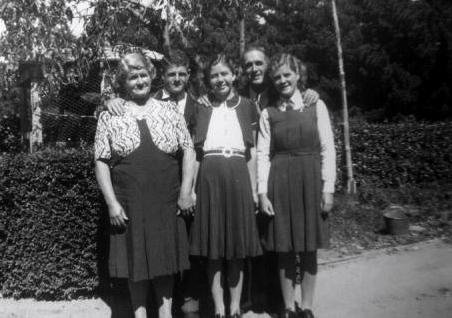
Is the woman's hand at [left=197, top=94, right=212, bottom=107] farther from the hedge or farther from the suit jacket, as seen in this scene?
the hedge

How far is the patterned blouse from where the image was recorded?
297 cm

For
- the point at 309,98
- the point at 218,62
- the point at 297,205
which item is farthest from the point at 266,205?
the point at 218,62

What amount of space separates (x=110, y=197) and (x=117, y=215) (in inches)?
4.9

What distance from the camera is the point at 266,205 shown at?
327 centimetres

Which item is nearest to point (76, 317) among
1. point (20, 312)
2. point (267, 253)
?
point (20, 312)

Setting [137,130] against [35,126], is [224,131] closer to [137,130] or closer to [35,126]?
[137,130]

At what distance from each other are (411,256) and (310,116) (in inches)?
107

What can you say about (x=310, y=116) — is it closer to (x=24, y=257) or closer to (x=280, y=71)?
(x=280, y=71)

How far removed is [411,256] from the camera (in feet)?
16.8

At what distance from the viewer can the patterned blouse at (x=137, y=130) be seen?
117 inches

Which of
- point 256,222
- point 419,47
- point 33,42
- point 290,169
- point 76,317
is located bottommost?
point 76,317

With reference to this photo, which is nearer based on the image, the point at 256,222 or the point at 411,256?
the point at 256,222

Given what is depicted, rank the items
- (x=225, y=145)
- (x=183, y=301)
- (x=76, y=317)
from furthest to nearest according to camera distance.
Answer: (x=76, y=317), (x=183, y=301), (x=225, y=145)

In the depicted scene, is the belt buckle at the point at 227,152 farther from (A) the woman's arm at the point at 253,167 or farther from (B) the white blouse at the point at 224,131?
(A) the woman's arm at the point at 253,167
